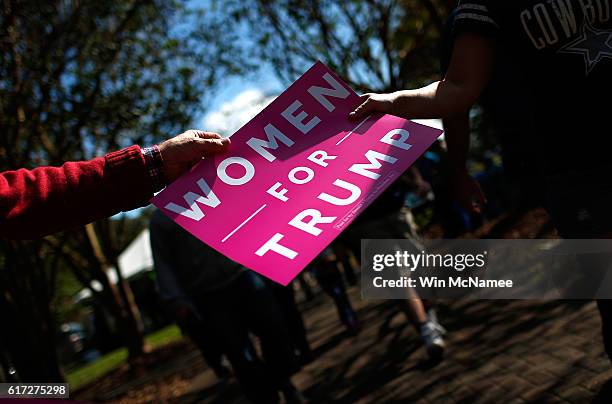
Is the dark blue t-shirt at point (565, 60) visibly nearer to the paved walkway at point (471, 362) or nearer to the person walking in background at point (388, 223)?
the paved walkway at point (471, 362)

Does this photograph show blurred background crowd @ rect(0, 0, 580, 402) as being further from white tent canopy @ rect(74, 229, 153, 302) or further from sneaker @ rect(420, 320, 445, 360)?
white tent canopy @ rect(74, 229, 153, 302)

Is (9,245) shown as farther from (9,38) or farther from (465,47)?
(465,47)

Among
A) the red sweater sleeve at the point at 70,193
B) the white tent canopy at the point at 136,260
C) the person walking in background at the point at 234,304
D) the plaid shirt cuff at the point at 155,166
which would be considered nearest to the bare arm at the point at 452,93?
the plaid shirt cuff at the point at 155,166

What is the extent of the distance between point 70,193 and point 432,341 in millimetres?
3040

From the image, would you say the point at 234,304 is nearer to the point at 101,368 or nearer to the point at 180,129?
the point at 180,129

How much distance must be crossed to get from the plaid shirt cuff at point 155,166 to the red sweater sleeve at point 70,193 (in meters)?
0.02

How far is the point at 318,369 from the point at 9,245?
3.93m

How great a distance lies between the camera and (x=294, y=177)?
1967 millimetres

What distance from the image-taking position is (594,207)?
2.03 m

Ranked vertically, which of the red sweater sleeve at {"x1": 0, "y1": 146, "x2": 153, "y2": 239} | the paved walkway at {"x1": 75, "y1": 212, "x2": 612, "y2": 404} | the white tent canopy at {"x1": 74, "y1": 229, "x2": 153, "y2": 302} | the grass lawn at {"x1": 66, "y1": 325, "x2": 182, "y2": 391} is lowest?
the grass lawn at {"x1": 66, "y1": 325, "x2": 182, "y2": 391}

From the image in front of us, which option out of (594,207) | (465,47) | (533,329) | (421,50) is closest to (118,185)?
(465,47)

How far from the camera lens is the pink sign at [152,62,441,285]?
5.76 feet

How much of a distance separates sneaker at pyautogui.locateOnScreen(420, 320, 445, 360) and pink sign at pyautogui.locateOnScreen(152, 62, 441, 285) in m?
2.53

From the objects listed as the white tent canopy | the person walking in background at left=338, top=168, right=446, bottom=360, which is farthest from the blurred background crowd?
the white tent canopy
